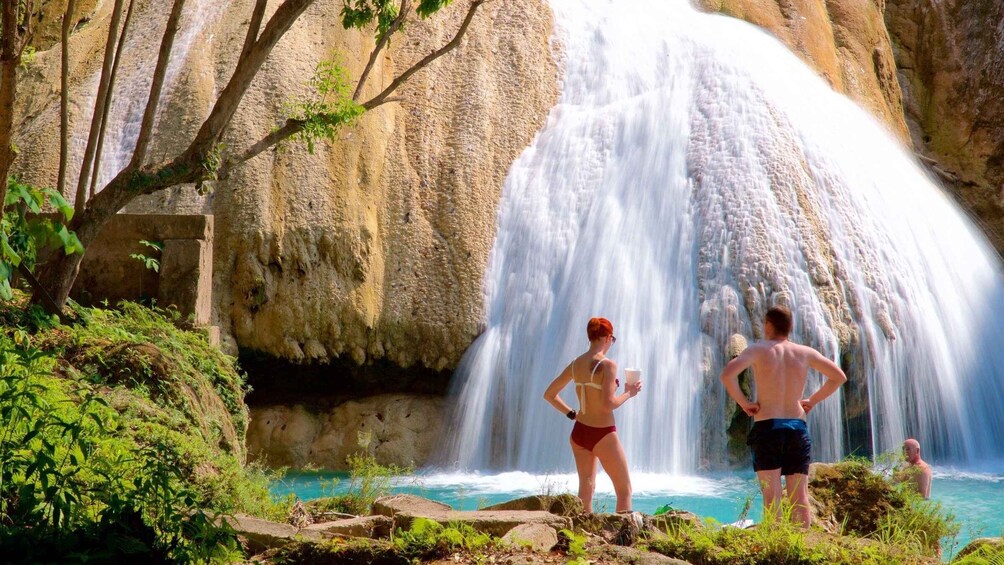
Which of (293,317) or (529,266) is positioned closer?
(293,317)

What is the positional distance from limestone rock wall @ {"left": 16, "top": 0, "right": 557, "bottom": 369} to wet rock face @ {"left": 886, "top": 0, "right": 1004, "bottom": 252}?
32.5 feet

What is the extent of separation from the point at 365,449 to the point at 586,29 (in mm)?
9062

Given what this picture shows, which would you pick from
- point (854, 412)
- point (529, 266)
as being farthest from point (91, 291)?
point (854, 412)

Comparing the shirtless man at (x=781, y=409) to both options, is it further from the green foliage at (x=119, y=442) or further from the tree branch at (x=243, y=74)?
the tree branch at (x=243, y=74)

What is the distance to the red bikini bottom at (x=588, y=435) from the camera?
6293 mm

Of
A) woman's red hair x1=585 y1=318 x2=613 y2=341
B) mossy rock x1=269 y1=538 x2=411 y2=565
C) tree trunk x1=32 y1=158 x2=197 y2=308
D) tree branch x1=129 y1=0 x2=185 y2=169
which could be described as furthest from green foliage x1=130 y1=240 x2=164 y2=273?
mossy rock x1=269 y1=538 x2=411 y2=565

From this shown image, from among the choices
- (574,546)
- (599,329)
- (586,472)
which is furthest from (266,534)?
(599,329)

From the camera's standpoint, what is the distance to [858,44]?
64.2ft

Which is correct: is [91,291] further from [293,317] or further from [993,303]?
[993,303]

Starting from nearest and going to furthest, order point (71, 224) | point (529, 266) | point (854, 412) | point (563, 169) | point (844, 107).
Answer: point (71, 224)
point (854, 412)
point (529, 266)
point (563, 169)
point (844, 107)

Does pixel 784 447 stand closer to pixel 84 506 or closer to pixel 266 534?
pixel 266 534

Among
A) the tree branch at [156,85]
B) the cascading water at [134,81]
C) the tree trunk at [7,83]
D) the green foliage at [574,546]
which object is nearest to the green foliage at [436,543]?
the green foliage at [574,546]

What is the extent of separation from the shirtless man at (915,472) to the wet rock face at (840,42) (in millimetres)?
11227

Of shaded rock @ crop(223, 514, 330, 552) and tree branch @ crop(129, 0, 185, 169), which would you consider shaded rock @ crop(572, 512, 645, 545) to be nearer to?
shaded rock @ crop(223, 514, 330, 552)
